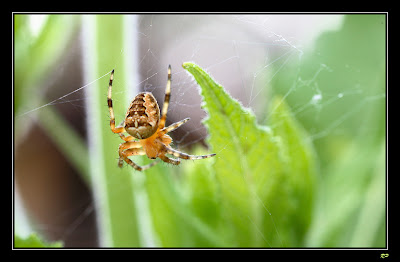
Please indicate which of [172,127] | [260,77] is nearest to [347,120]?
[260,77]

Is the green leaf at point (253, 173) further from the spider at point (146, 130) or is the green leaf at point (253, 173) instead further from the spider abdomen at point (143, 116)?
the spider abdomen at point (143, 116)

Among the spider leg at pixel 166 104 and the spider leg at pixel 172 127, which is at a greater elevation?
the spider leg at pixel 166 104

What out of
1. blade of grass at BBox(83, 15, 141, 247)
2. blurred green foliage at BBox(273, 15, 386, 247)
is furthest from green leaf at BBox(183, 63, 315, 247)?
blade of grass at BBox(83, 15, 141, 247)

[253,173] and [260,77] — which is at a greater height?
[260,77]

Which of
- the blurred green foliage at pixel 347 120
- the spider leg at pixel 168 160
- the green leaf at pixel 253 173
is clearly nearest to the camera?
the green leaf at pixel 253 173

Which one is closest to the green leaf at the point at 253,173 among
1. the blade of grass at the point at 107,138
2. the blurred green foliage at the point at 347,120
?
the blurred green foliage at the point at 347,120

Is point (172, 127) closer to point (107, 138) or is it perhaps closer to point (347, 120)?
point (107, 138)
